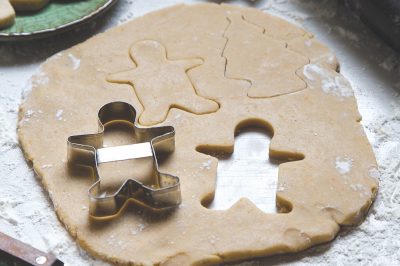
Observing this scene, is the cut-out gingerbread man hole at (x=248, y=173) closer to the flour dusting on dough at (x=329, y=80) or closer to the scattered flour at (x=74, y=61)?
the flour dusting on dough at (x=329, y=80)

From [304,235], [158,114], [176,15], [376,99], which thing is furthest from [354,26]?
[304,235]

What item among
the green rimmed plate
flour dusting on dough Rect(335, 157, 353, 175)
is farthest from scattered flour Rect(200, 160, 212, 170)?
the green rimmed plate

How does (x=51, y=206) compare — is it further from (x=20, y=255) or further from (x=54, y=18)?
(x=54, y=18)

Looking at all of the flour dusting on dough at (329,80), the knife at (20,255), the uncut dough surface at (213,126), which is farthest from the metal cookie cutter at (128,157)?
the flour dusting on dough at (329,80)

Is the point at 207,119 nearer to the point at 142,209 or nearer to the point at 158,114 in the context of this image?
the point at 158,114

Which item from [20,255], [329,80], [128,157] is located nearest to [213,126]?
[128,157]

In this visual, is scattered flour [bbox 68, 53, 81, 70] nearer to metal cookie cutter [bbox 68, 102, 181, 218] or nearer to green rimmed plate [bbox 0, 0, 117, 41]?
green rimmed plate [bbox 0, 0, 117, 41]
